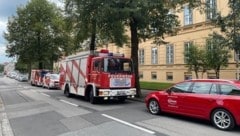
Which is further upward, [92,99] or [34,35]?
[34,35]

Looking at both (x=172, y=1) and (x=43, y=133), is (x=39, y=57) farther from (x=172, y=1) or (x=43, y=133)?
(x=43, y=133)

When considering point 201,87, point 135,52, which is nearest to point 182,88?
point 201,87

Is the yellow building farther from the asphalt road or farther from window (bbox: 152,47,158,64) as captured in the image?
the asphalt road

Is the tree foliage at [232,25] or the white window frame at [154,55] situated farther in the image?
the white window frame at [154,55]

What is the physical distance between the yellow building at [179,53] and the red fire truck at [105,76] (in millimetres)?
11958

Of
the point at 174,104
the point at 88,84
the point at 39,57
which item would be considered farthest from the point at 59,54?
the point at 174,104

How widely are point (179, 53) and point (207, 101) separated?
24.3m

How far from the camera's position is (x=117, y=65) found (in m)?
18.1

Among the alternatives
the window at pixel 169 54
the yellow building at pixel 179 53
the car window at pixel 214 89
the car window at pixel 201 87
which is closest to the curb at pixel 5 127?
the car window at pixel 201 87

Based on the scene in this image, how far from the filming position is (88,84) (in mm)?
18750

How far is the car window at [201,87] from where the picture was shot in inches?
450

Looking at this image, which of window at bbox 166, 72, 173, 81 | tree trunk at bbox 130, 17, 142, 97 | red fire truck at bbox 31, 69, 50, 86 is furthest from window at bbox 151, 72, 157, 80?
tree trunk at bbox 130, 17, 142, 97

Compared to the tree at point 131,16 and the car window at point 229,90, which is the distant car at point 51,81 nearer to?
the tree at point 131,16

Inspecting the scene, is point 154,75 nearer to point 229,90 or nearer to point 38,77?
point 38,77
